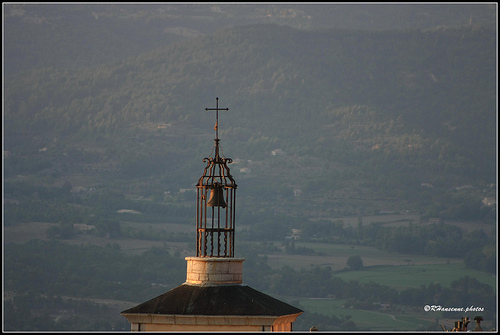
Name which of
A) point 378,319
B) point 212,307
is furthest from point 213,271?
point 378,319

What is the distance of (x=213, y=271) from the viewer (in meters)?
16.7

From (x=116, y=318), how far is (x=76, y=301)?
23.9 metres

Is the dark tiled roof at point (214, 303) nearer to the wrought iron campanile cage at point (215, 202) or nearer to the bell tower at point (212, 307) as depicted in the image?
the bell tower at point (212, 307)

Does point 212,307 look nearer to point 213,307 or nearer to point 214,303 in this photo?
point 213,307

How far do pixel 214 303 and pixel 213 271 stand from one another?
0.65 metres

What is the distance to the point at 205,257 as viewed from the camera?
55.4 ft

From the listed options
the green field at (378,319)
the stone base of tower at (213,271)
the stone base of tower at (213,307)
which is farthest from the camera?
the green field at (378,319)

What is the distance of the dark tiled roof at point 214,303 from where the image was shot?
15891mm

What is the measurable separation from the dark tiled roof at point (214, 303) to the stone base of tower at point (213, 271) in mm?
129

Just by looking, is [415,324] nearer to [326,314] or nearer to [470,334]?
[326,314]

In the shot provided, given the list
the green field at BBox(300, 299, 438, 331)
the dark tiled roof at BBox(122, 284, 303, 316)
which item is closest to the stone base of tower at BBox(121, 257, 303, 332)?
the dark tiled roof at BBox(122, 284, 303, 316)

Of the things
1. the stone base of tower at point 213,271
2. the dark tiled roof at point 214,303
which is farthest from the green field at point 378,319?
the dark tiled roof at point 214,303

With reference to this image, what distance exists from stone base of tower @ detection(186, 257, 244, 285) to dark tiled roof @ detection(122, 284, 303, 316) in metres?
0.13

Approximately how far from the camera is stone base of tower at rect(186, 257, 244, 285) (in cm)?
1666
